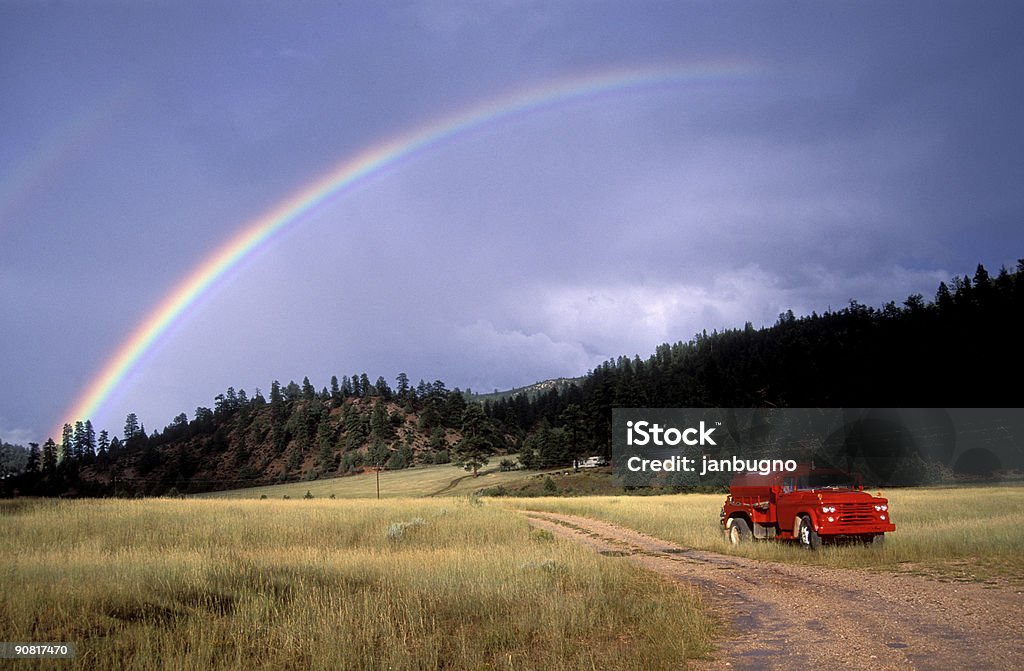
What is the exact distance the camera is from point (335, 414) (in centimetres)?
19238

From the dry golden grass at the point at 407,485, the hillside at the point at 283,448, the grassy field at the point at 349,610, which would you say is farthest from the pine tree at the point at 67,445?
the grassy field at the point at 349,610

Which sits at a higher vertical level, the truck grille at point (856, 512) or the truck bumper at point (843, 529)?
the truck grille at point (856, 512)

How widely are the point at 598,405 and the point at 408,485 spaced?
31076 mm

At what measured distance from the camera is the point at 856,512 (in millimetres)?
17312

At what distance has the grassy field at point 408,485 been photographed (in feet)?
295

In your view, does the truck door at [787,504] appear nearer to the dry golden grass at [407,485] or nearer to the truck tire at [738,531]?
the truck tire at [738,531]

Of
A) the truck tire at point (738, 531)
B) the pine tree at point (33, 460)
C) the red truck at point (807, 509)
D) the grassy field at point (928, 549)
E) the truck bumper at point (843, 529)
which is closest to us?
the grassy field at point (928, 549)

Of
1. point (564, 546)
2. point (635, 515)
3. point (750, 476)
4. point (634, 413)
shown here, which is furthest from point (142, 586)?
point (634, 413)

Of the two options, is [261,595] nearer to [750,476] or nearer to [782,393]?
[750,476]

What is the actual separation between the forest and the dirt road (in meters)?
65.3

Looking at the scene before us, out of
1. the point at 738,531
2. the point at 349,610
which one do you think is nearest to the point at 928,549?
the point at 738,531

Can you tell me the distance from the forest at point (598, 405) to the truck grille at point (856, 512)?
64.6 m

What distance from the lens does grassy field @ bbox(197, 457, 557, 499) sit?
90.0 m

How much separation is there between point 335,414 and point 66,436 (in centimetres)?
6854
